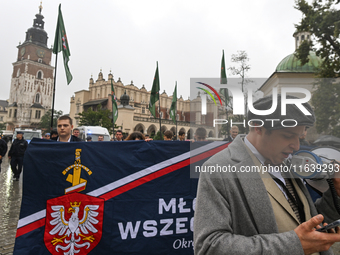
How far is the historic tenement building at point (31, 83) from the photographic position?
77.5 m

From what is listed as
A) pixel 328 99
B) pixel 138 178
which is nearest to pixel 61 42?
pixel 138 178

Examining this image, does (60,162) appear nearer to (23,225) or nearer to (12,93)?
(23,225)

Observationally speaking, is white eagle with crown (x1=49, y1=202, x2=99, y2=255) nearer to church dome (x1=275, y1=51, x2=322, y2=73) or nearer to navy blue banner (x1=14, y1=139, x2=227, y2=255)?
navy blue banner (x1=14, y1=139, x2=227, y2=255)

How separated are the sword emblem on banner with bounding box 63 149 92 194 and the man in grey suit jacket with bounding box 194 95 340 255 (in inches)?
100.0

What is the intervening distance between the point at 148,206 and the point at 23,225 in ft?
5.32

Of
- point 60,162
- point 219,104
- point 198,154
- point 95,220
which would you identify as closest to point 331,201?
point 219,104

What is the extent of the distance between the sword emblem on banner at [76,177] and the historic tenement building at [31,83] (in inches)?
3324

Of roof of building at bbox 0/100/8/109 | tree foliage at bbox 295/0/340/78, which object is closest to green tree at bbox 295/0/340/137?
tree foliage at bbox 295/0/340/78

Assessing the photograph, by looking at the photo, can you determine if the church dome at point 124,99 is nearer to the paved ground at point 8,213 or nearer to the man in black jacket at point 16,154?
the man in black jacket at point 16,154

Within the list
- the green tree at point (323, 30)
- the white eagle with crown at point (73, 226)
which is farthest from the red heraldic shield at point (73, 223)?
the green tree at point (323, 30)

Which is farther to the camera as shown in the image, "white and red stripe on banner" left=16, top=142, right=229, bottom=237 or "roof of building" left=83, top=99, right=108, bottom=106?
"roof of building" left=83, top=99, right=108, bottom=106

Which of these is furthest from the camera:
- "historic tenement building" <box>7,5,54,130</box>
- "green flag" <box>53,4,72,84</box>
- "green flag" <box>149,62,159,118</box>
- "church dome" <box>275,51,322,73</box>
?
"historic tenement building" <box>7,5,54,130</box>

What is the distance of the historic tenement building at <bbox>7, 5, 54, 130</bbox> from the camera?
77.5 metres

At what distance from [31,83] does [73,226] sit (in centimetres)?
8999
